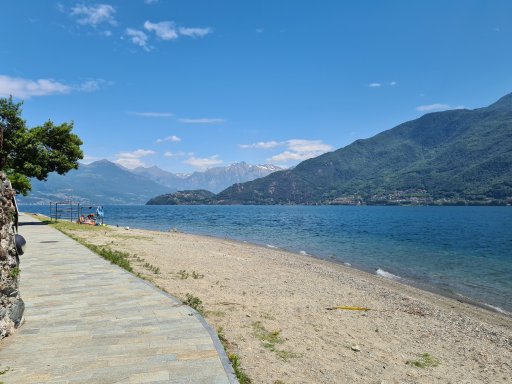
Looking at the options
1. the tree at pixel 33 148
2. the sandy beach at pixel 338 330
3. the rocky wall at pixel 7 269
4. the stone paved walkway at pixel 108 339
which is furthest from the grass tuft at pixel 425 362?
the tree at pixel 33 148

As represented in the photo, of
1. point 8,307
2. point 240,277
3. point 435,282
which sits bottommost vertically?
point 435,282

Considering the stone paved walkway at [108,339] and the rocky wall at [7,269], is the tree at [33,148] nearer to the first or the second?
the stone paved walkway at [108,339]

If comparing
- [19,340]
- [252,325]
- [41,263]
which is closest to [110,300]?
[19,340]

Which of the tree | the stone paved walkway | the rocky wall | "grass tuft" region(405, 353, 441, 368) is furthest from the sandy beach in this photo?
the tree

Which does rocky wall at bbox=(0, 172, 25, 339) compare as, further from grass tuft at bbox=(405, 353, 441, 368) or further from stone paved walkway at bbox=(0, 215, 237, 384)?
grass tuft at bbox=(405, 353, 441, 368)

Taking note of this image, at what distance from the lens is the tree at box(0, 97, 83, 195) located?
136ft

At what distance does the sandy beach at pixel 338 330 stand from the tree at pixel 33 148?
29292 mm

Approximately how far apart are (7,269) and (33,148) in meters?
40.5

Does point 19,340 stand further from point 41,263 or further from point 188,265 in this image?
point 188,265

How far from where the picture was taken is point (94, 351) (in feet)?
23.9

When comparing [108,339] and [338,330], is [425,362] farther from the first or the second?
[108,339]

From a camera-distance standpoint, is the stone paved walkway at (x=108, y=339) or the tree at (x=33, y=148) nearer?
the stone paved walkway at (x=108, y=339)

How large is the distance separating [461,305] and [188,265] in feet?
51.2

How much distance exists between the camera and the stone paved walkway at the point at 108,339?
20.7 feet
